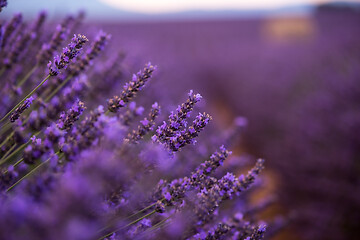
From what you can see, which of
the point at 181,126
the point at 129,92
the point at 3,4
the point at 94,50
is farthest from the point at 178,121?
the point at 3,4

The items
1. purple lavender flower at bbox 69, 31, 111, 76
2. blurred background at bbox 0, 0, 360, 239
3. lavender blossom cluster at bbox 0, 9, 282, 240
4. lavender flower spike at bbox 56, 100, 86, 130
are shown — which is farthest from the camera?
blurred background at bbox 0, 0, 360, 239

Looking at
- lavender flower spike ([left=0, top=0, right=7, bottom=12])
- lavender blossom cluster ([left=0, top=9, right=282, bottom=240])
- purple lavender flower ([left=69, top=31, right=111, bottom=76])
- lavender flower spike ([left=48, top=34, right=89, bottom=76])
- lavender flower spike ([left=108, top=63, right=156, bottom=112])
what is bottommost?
lavender blossom cluster ([left=0, top=9, right=282, bottom=240])

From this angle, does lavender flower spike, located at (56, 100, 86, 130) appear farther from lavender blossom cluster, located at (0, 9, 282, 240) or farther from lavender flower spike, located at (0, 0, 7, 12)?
lavender flower spike, located at (0, 0, 7, 12)

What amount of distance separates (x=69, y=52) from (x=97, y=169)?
16.3 inches

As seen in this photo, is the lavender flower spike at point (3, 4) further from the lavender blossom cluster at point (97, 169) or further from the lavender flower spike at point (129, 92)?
the lavender flower spike at point (129, 92)

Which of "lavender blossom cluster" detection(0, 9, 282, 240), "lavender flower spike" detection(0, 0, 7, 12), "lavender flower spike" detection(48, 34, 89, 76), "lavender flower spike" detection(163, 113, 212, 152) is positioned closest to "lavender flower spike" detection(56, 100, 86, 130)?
"lavender blossom cluster" detection(0, 9, 282, 240)

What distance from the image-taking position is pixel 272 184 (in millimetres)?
4469

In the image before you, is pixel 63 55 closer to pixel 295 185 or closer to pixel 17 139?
pixel 17 139

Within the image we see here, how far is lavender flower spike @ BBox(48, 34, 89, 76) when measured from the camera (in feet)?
2.54

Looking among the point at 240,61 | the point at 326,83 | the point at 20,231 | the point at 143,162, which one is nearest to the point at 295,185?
the point at 326,83

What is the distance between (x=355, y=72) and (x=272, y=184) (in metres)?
1.99

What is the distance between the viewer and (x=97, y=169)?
493mm

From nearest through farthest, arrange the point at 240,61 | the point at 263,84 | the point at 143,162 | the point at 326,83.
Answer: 1. the point at 143,162
2. the point at 326,83
3. the point at 263,84
4. the point at 240,61

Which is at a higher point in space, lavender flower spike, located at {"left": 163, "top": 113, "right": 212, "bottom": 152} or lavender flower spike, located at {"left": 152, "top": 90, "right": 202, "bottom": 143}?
lavender flower spike, located at {"left": 152, "top": 90, "right": 202, "bottom": 143}
